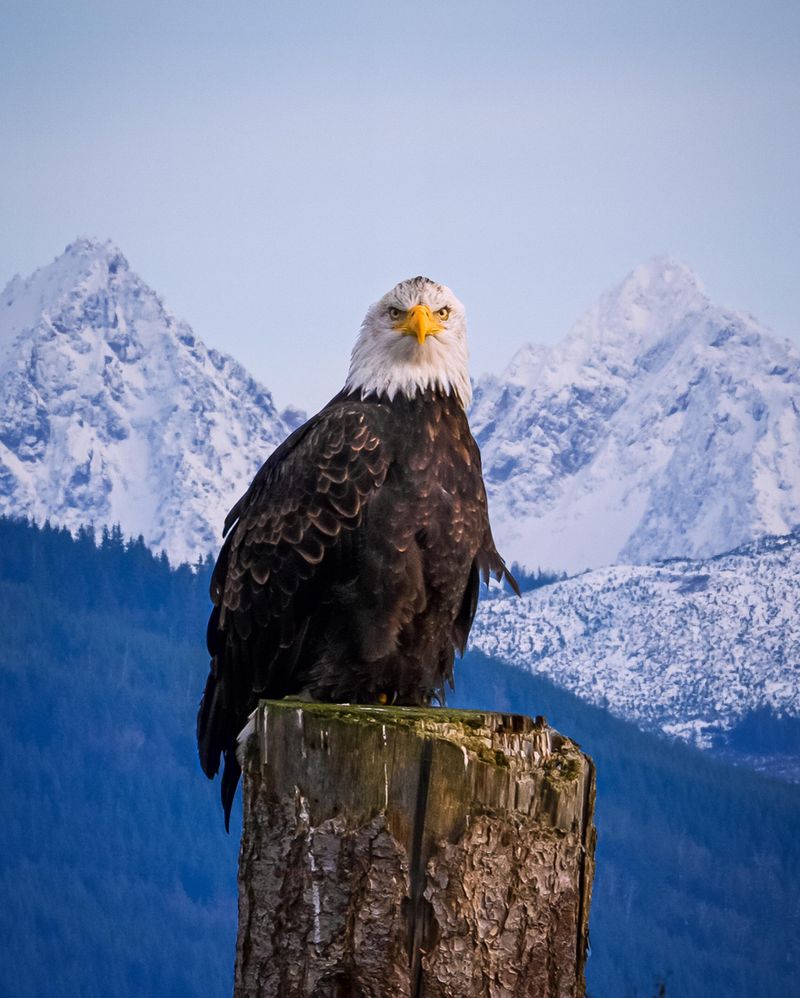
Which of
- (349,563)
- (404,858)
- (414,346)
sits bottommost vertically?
(404,858)

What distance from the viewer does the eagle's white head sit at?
4.23 m

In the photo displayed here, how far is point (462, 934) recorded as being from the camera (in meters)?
2.31

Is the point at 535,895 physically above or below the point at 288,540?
below

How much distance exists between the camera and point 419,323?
418 centimetres

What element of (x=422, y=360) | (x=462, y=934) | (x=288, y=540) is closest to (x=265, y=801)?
(x=462, y=934)

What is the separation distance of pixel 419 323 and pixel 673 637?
22.4 ft

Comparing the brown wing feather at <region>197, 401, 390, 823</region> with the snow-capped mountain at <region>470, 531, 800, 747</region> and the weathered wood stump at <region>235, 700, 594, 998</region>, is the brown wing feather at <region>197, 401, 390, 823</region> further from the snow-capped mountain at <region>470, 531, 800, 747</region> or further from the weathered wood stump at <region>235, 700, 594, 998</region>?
the snow-capped mountain at <region>470, 531, 800, 747</region>

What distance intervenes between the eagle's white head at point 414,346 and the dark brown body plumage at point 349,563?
3.3 inches

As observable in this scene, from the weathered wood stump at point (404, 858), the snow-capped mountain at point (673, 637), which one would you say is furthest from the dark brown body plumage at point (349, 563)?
the snow-capped mountain at point (673, 637)

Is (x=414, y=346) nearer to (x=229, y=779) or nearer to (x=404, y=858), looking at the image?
(x=229, y=779)

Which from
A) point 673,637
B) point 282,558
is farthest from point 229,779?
point 673,637

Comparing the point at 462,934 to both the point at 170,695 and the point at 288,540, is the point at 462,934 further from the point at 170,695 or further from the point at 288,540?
the point at 170,695

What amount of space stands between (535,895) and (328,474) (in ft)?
5.95

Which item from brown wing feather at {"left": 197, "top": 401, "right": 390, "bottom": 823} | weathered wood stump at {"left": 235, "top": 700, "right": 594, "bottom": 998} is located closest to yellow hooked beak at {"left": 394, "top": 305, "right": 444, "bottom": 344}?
brown wing feather at {"left": 197, "top": 401, "right": 390, "bottom": 823}
